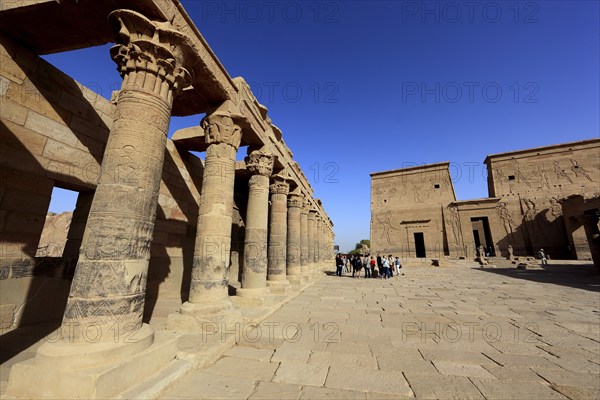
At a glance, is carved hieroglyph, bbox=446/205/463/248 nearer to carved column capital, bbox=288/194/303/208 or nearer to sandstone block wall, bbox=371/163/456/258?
sandstone block wall, bbox=371/163/456/258

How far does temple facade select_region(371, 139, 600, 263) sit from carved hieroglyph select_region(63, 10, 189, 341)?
92.6 ft

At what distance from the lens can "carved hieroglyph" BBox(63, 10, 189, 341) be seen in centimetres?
251

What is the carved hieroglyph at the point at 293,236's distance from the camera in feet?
33.3

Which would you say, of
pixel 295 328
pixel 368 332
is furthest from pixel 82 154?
pixel 368 332

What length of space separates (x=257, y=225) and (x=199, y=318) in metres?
2.98

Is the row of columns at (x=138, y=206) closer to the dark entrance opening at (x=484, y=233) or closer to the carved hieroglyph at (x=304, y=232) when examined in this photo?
the carved hieroglyph at (x=304, y=232)

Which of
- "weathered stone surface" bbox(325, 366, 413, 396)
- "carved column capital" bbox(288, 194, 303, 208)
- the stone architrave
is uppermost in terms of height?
"carved column capital" bbox(288, 194, 303, 208)

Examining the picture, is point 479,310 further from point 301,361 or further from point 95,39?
point 95,39

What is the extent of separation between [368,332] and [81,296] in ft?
13.8

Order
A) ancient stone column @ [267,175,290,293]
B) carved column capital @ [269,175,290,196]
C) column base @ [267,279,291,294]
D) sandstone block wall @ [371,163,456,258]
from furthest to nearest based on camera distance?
1. sandstone block wall @ [371,163,456,258]
2. carved column capital @ [269,175,290,196]
3. ancient stone column @ [267,175,290,293]
4. column base @ [267,279,291,294]

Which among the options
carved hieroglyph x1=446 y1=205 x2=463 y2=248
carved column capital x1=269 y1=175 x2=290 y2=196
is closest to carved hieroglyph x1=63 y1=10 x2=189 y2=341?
carved column capital x1=269 y1=175 x2=290 y2=196

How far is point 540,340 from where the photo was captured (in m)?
4.13

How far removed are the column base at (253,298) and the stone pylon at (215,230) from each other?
1.20 meters

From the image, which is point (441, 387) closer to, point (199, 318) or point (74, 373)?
point (199, 318)
